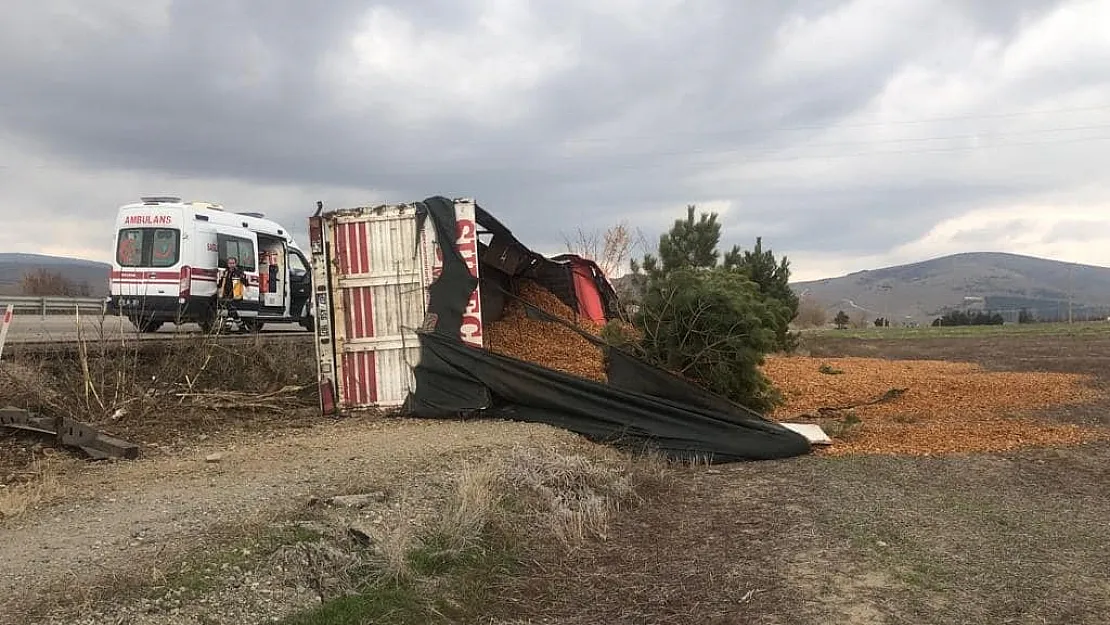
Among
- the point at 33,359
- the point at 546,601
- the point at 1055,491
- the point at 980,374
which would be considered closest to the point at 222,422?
the point at 33,359

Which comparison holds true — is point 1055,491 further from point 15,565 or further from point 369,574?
point 15,565

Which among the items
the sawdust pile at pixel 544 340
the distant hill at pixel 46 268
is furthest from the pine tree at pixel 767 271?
the distant hill at pixel 46 268

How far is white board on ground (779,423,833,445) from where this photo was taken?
30.3ft

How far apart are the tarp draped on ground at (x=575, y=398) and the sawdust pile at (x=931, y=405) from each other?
1.31 meters

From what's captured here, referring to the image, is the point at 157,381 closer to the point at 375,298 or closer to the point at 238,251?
the point at 375,298

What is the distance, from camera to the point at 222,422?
912cm

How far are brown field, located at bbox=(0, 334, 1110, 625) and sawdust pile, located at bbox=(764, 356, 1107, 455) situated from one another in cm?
11

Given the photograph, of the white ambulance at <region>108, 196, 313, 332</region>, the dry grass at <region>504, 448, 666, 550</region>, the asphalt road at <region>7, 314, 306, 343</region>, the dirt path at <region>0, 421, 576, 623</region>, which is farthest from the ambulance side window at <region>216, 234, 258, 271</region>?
the dry grass at <region>504, 448, 666, 550</region>

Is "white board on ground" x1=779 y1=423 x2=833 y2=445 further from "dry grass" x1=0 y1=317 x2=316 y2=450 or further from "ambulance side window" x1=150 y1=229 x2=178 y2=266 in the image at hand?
"ambulance side window" x1=150 y1=229 x2=178 y2=266

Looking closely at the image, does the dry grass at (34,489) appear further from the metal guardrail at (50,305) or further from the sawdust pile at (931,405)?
the metal guardrail at (50,305)

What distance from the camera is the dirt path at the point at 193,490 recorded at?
4520mm

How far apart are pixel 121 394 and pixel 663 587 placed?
268 inches

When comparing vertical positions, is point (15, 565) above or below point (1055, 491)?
above

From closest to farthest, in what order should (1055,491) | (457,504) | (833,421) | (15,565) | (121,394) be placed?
(15,565), (457,504), (1055,491), (121,394), (833,421)
